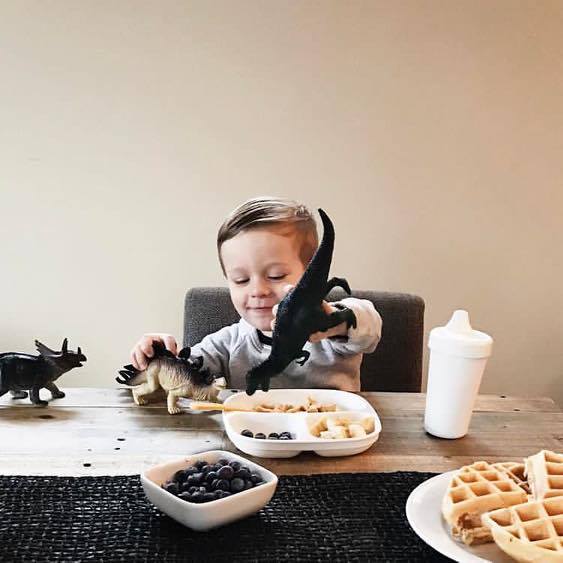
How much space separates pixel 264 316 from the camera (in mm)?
1307

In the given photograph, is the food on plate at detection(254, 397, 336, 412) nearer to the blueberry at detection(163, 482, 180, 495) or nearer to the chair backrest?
the blueberry at detection(163, 482, 180, 495)

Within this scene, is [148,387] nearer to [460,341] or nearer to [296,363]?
[296,363]

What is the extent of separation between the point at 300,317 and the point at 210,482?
0.32 m

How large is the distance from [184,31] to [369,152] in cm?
68

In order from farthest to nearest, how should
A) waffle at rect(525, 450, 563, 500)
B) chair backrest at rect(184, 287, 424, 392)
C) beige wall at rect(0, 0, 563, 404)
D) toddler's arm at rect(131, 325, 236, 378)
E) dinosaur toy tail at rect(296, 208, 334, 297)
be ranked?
beige wall at rect(0, 0, 563, 404) < chair backrest at rect(184, 287, 424, 392) < toddler's arm at rect(131, 325, 236, 378) < dinosaur toy tail at rect(296, 208, 334, 297) < waffle at rect(525, 450, 563, 500)

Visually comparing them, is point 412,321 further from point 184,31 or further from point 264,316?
point 184,31

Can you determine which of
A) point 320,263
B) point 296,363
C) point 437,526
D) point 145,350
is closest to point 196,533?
point 437,526

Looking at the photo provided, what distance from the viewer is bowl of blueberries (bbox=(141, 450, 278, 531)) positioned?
74cm

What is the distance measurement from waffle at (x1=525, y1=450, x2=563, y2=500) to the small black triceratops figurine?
848 millimetres

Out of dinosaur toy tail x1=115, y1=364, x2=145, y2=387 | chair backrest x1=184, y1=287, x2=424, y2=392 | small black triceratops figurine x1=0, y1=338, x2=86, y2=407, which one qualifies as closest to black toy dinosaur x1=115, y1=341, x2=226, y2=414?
dinosaur toy tail x1=115, y1=364, x2=145, y2=387

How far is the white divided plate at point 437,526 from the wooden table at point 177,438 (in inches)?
4.8

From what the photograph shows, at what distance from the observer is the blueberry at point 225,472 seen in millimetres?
802

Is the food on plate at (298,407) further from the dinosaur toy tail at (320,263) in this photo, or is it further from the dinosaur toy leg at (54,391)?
the dinosaur toy leg at (54,391)

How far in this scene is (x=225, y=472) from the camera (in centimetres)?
81
